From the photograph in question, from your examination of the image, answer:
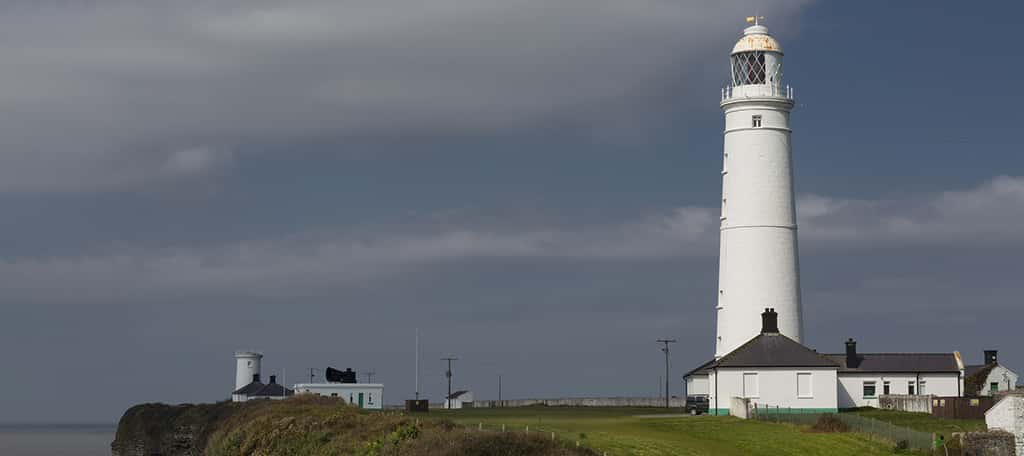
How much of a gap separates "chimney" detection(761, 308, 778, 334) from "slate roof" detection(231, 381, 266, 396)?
146ft

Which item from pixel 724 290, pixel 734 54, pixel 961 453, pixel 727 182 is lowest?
pixel 961 453

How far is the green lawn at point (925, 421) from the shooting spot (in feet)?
199

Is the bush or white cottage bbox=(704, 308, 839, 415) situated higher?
white cottage bbox=(704, 308, 839, 415)

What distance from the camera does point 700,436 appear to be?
51.8 metres

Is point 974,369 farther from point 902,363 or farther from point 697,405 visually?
point 697,405

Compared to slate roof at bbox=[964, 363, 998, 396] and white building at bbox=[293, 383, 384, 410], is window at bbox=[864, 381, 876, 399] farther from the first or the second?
white building at bbox=[293, 383, 384, 410]

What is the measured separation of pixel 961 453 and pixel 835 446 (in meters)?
5.02

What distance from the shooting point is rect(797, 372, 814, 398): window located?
2589 inches

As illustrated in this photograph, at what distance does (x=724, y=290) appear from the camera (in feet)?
237

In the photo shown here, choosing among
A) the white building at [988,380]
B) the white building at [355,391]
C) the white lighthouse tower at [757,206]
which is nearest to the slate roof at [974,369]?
the white building at [988,380]

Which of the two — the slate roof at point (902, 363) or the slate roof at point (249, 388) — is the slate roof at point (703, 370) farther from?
the slate roof at point (249, 388)

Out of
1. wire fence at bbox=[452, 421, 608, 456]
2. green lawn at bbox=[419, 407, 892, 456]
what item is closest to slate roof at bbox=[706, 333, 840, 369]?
green lawn at bbox=[419, 407, 892, 456]

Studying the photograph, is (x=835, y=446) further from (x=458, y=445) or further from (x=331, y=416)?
(x=458, y=445)

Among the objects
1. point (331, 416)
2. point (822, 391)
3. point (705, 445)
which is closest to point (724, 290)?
point (822, 391)
